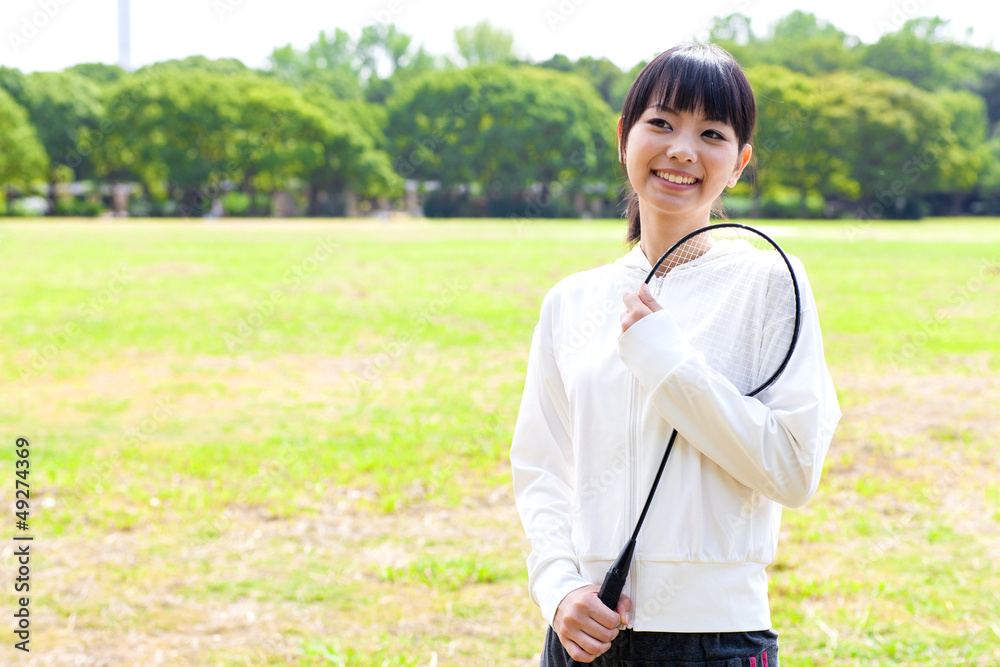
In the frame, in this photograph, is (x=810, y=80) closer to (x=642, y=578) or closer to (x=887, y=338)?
(x=887, y=338)

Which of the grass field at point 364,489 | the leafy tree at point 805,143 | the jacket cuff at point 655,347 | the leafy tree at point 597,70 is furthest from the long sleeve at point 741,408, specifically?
the leafy tree at point 597,70

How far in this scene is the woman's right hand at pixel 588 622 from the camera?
1.58 m

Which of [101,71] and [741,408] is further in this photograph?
[101,71]

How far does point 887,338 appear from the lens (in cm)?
1063

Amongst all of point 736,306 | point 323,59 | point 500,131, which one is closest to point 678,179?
point 736,306

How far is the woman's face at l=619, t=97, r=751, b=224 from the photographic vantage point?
1662mm

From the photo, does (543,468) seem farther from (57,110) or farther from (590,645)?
A: (57,110)

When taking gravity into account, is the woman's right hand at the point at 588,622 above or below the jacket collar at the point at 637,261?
below

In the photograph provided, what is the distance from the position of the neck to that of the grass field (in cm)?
234

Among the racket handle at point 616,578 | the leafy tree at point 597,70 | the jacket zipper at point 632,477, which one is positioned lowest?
the racket handle at point 616,578

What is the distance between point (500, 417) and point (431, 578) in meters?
3.09

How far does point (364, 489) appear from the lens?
18.4ft

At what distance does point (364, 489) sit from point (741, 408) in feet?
14.5

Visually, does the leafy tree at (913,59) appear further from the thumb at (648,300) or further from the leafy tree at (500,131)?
the thumb at (648,300)
